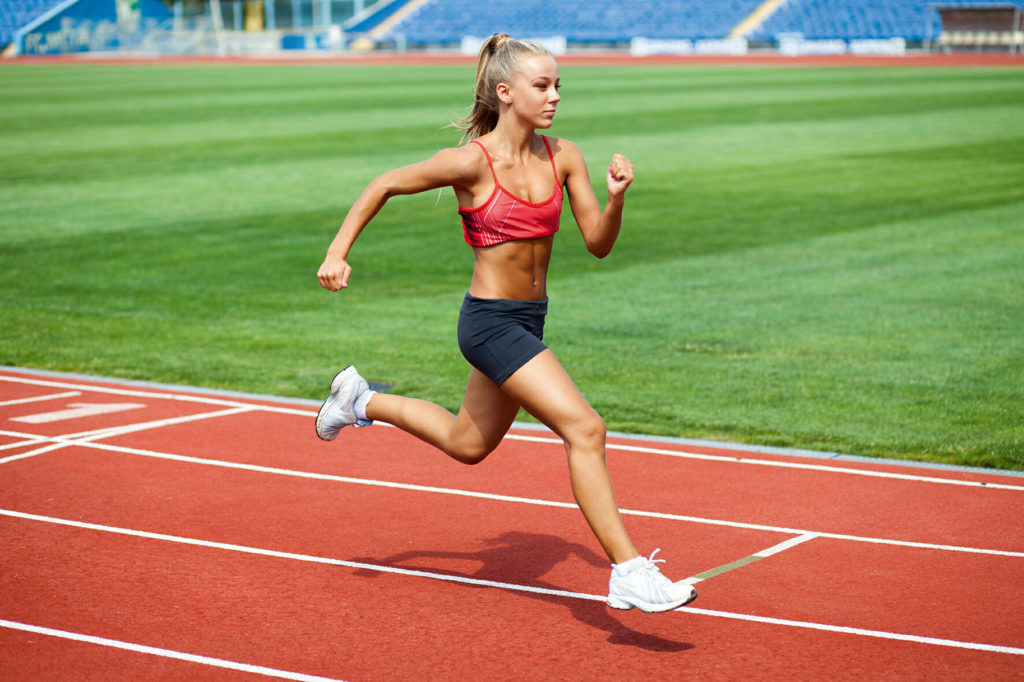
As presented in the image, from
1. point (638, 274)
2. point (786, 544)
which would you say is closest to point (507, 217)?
point (786, 544)

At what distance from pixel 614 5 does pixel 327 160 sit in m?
58.0

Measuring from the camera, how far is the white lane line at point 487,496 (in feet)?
20.1

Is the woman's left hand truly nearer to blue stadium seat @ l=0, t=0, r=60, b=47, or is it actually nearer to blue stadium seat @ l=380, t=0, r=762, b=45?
blue stadium seat @ l=380, t=0, r=762, b=45

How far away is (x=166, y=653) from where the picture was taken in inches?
191

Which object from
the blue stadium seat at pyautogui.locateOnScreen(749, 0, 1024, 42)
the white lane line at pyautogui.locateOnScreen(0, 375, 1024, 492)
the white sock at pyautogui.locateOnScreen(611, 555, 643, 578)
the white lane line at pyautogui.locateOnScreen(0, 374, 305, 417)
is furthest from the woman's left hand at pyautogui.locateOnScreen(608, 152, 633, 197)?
the blue stadium seat at pyautogui.locateOnScreen(749, 0, 1024, 42)

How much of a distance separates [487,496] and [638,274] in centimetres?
715

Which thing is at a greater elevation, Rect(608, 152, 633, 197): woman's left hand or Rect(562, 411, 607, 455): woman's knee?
Rect(608, 152, 633, 197): woman's left hand

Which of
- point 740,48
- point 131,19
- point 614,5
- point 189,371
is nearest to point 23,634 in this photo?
point 189,371

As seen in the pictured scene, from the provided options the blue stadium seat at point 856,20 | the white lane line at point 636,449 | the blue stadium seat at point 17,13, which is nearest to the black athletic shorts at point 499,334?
the white lane line at point 636,449

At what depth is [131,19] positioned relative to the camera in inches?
3418

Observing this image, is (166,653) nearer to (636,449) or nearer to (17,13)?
(636,449)

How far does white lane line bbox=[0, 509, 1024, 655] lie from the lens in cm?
496

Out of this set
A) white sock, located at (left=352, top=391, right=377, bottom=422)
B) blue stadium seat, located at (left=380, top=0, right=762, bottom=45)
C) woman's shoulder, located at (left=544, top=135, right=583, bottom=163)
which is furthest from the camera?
blue stadium seat, located at (left=380, top=0, right=762, bottom=45)

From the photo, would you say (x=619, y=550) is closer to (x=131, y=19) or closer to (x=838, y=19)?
(x=838, y=19)
